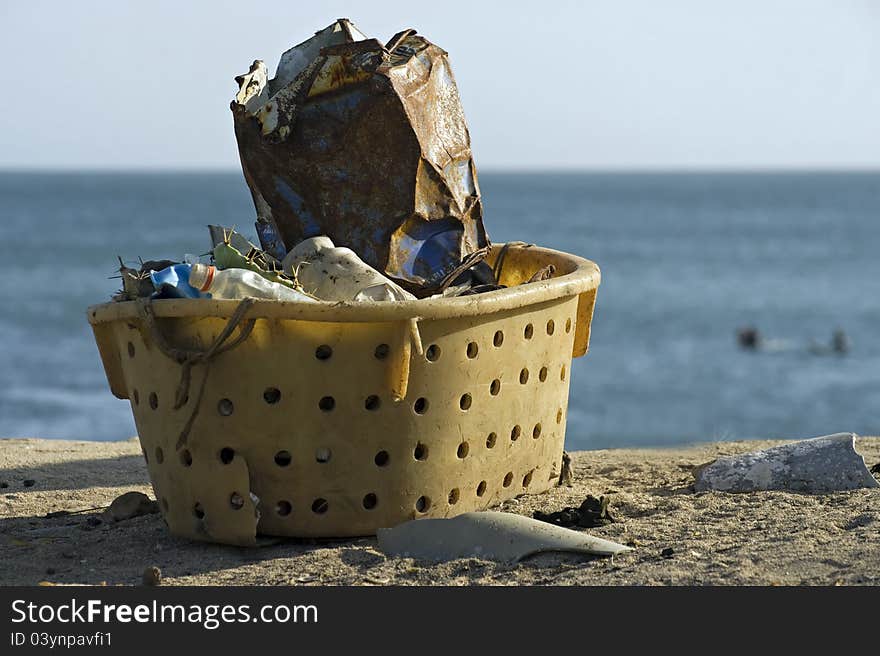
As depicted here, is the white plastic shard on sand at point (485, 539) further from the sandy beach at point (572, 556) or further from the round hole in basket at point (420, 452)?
the round hole in basket at point (420, 452)

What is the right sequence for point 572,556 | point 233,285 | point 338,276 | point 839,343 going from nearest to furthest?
point 572,556 → point 233,285 → point 338,276 → point 839,343

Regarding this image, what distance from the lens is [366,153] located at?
4.54 m

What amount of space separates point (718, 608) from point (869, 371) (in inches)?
812

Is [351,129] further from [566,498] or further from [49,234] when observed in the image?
[49,234]

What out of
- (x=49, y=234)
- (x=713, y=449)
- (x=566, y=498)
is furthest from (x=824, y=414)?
(x=49, y=234)

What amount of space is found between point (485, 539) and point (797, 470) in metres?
1.35

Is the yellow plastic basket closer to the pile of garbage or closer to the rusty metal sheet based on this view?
the pile of garbage

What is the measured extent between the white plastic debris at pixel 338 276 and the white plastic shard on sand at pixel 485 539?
730mm

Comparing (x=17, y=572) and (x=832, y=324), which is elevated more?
(x=17, y=572)

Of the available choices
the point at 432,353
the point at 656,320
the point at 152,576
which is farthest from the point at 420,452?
the point at 656,320

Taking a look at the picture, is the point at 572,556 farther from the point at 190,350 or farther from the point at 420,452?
the point at 190,350

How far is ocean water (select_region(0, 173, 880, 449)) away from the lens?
17.5 metres

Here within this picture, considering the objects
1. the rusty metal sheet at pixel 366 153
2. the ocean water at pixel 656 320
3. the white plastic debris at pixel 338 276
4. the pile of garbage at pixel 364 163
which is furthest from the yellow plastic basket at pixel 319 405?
the ocean water at pixel 656 320

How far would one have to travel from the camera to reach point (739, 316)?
99.2 ft
